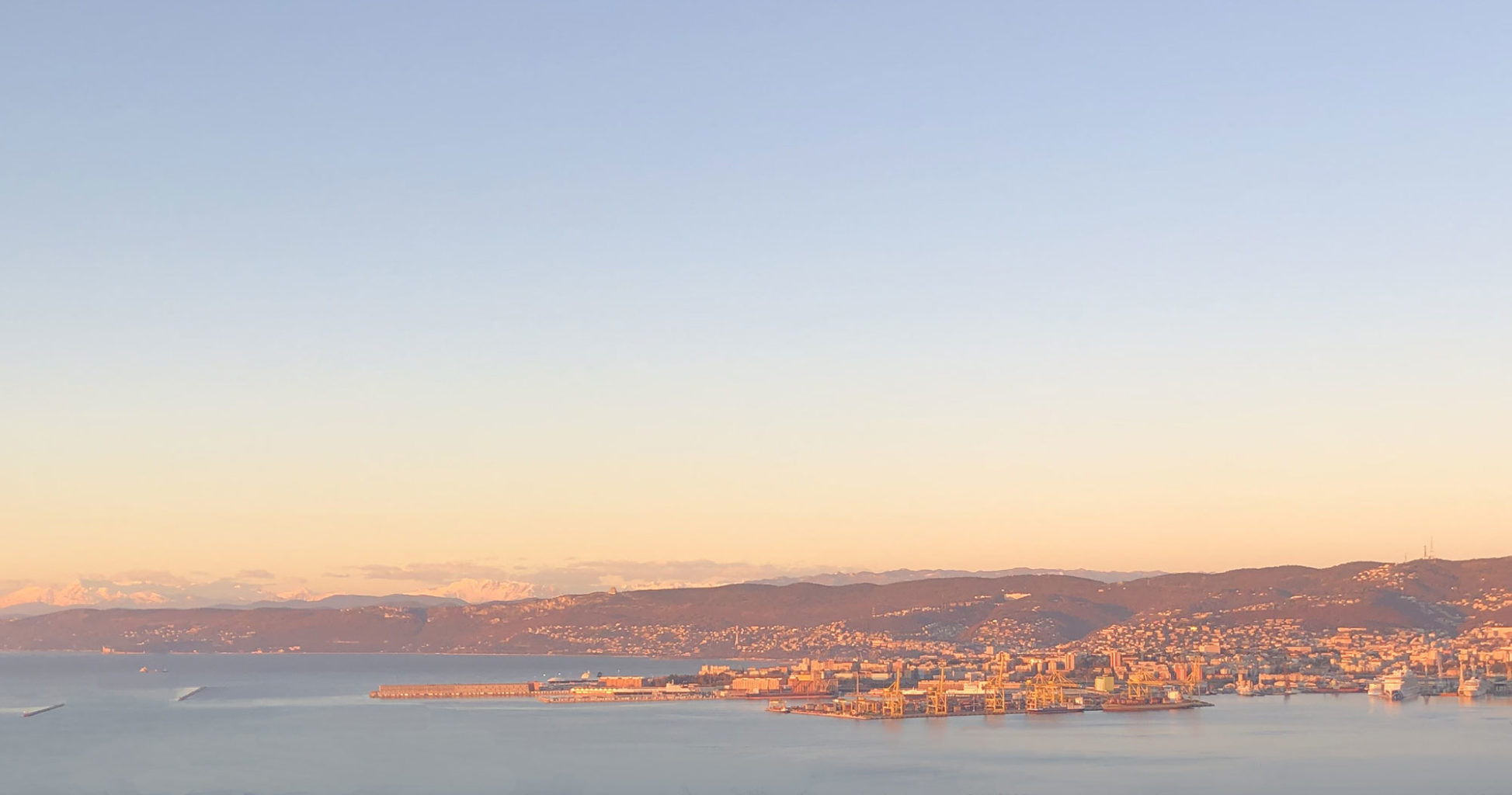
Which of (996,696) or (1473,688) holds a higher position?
(996,696)

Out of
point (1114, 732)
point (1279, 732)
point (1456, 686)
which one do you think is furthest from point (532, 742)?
point (1456, 686)

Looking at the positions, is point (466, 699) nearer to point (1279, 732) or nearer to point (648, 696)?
point (648, 696)

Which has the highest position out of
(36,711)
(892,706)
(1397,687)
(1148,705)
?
(36,711)

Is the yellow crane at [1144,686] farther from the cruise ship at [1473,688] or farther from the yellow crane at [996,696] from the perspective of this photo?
the cruise ship at [1473,688]

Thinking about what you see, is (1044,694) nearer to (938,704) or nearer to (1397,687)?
(938,704)

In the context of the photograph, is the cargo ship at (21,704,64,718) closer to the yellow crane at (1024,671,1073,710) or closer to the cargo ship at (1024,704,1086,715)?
the cargo ship at (1024,704,1086,715)

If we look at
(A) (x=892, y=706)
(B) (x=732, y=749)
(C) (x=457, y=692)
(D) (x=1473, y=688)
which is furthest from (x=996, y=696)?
(C) (x=457, y=692)

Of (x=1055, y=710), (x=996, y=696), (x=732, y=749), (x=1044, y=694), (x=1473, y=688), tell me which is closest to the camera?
(x=732, y=749)

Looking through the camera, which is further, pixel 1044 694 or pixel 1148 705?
pixel 1044 694
